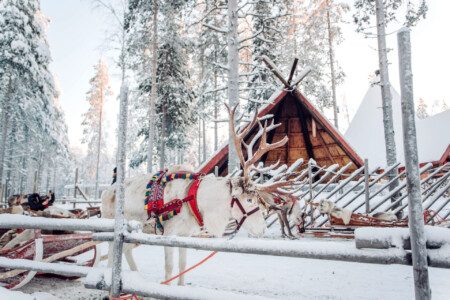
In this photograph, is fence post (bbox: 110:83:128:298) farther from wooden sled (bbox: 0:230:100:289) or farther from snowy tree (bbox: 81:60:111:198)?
snowy tree (bbox: 81:60:111:198)

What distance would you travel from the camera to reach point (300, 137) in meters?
14.0

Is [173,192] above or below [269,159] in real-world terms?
below

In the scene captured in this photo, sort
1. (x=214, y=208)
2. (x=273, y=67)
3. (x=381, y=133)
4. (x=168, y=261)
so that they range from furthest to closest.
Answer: (x=381, y=133)
(x=273, y=67)
(x=214, y=208)
(x=168, y=261)

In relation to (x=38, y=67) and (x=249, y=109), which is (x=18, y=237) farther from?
(x=38, y=67)

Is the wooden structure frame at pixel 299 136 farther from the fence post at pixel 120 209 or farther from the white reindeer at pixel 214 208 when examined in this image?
the fence post at pixel 120 209

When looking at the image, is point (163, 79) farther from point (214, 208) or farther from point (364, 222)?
point (214, 208)

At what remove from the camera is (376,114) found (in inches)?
742

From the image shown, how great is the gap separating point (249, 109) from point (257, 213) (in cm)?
Answer: 1781

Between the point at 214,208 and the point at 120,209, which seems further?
the point at 214,208

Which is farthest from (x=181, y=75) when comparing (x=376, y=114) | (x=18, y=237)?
(x=18, y=237)

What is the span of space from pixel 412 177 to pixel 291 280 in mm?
3723

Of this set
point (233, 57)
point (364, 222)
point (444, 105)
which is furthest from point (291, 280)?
point (444, 105)

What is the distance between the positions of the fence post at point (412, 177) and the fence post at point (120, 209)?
87.4 inches

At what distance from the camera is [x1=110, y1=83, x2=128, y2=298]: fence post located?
2727 mm
